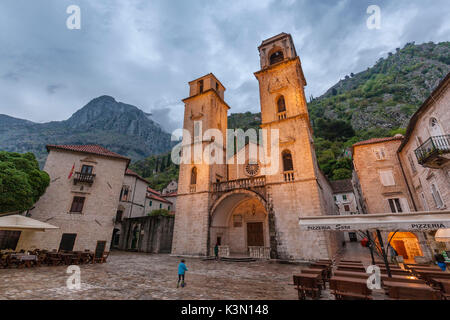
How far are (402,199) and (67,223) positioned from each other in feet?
93.9

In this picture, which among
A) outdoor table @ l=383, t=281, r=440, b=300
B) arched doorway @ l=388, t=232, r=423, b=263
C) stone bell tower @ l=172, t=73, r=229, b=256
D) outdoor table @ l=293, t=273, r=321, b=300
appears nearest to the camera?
outdoor table @ l=383, t=281, r=440, b=300

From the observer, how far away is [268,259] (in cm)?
1493

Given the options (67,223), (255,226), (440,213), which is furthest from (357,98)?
(67,223)

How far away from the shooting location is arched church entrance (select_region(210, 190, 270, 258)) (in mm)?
18225

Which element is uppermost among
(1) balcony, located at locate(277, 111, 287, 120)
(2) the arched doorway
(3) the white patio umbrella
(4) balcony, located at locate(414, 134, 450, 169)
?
(1) balcony, located at locate(277, 111, 287, 120)

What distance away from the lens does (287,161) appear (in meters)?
16.9

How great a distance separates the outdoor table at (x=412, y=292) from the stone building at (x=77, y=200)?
17113mm

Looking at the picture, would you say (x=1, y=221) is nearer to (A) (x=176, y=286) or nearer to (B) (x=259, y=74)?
(A) (x=176, y=286)

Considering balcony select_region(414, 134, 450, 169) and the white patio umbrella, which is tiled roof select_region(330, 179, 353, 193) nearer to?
balcony select_region(414, 134, 450, 169)

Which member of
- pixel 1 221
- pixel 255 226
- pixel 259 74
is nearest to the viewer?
pixel 1 221

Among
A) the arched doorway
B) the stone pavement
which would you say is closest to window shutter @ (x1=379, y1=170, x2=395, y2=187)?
the arched doorway

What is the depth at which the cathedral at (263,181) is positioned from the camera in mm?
14644

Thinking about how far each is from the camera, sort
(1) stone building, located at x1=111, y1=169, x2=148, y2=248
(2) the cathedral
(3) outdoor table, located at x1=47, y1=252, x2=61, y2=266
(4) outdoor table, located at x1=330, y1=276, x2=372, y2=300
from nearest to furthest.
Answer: (4) outdoor table, located at x1=330, y1=276, x2=372, y2=300
(3) outdoor table, located at x1=47, y1=252, x2=61, y2=266
(2) the cathedral
(1) stone building, located at x1=111, y1=169, x2=148, y2=248

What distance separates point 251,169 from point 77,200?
54.8ft
